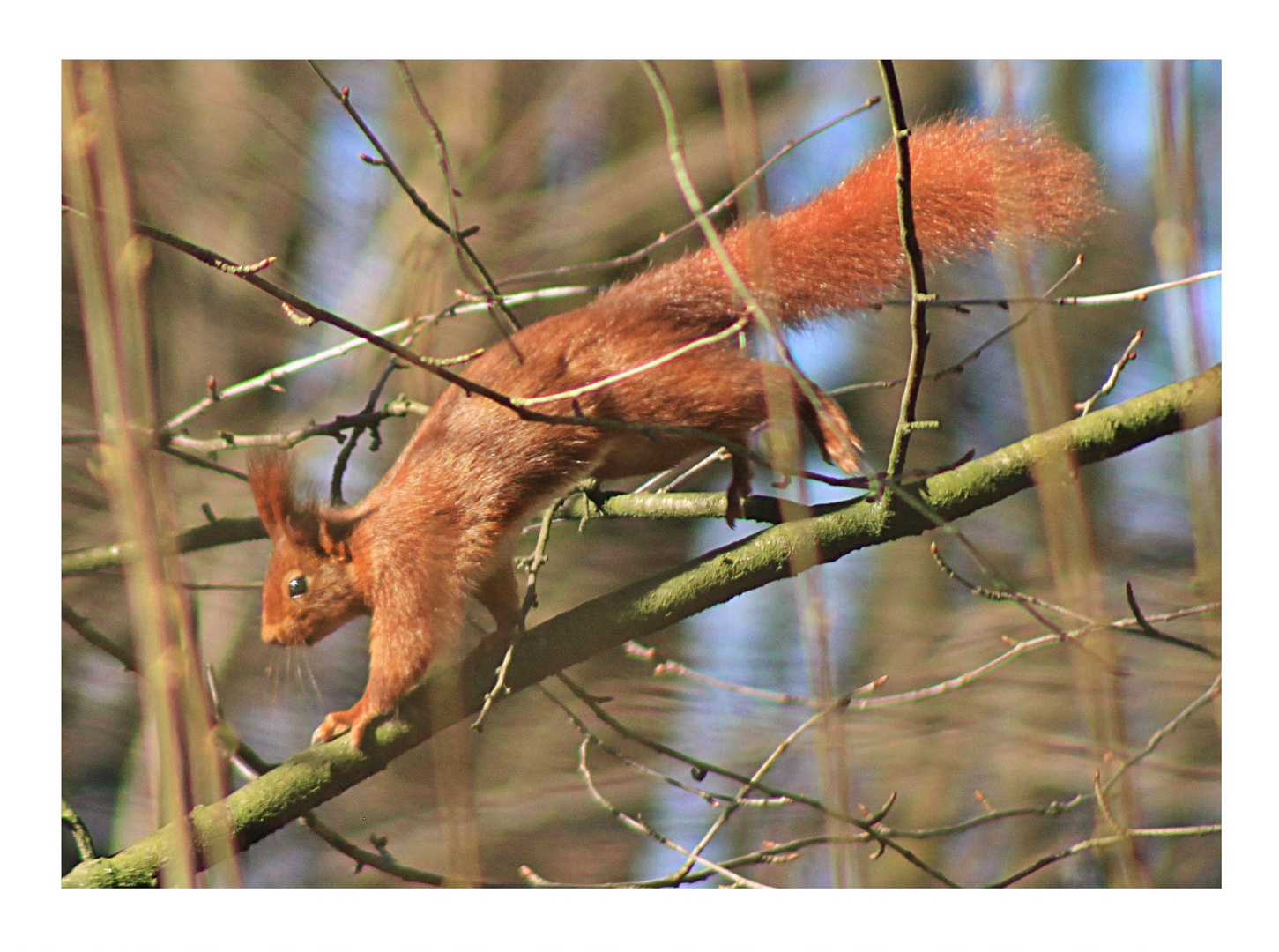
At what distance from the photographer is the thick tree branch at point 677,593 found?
1.63 meters

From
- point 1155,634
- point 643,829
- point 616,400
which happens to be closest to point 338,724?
point 643,829

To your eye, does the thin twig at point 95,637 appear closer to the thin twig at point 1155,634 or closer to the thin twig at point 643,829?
the thin twig at point 643,829

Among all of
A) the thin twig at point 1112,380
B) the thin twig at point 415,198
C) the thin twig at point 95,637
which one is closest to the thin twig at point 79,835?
the thin twig at point 95,637

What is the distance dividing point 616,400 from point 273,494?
645 millimetres

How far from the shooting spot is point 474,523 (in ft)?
6.15

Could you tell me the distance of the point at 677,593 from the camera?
1.70 metres

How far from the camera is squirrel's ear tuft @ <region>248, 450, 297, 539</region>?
1.89m

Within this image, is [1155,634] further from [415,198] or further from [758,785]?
[415,198]

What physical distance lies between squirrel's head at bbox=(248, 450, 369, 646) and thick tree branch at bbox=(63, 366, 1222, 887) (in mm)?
212

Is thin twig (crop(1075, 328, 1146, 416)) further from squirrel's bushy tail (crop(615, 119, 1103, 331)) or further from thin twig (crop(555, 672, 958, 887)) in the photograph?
thin twig (crop(555, 672, 958, 887))

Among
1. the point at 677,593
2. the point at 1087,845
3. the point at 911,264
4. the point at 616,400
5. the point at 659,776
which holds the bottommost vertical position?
the point at 1087,845

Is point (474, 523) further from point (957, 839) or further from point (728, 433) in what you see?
point (957, 839)

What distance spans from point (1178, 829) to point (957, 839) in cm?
36
